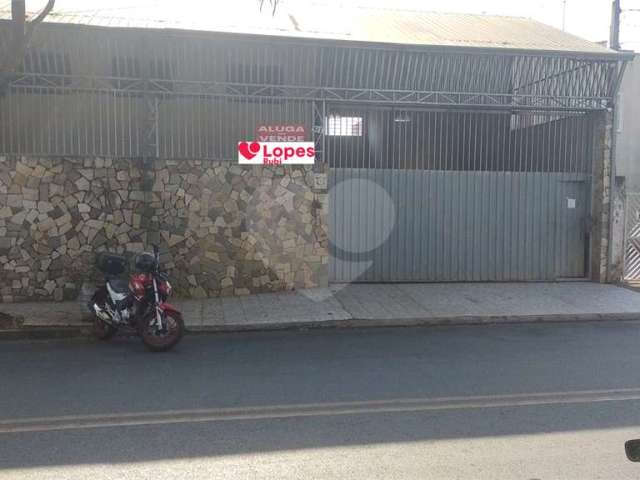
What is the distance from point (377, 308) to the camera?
10.3 meters

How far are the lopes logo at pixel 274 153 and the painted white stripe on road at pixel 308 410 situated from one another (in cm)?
651

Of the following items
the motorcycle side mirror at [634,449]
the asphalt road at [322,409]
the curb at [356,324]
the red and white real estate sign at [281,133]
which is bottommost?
the curb at [356,324]

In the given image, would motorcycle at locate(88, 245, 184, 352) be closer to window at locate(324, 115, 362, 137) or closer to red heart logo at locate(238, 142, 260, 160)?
red heart logo at locate(238, 142, 260, 160)

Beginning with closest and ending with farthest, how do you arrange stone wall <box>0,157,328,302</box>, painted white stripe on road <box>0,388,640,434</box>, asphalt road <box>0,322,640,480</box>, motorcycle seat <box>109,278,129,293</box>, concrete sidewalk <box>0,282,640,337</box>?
1. asphalt road <box>0,322,640,480</box>
2. painted white stripe on road <box>0,388,640,434</box>
3. motorcycle seat <box>109,278,129,293</box>
4. concrete sidewalk <box>0,282,640,337</box>
5. stone wall <box>0,157,328,302</box>

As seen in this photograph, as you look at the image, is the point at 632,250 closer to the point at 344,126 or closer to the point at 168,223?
the point at 344,126

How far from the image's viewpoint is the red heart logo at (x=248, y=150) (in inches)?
446

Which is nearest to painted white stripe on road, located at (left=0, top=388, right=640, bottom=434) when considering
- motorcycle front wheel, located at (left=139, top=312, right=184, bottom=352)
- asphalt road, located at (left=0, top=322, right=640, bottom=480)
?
asphalt road, located at (left=0, top=322, right=640, bottom=480)

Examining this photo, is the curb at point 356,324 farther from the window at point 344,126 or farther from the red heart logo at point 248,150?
the window at point 344,126

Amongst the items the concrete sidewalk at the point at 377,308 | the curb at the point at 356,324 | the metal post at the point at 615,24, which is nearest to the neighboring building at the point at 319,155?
the concrete sidewalk at the point at 377,308

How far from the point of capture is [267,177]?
36.9ft

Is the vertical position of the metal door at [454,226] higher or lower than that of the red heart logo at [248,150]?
lower

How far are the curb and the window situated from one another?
4.18m

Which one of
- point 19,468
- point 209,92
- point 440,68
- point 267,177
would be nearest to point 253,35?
point 209,92

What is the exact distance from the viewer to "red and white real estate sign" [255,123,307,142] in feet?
37.3
